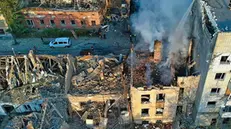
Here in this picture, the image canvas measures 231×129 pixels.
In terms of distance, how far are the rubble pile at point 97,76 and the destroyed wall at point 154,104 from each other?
145 inches

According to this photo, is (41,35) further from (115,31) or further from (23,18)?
(115,31)

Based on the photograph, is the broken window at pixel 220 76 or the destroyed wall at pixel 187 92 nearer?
the broken window at pixel 220 76

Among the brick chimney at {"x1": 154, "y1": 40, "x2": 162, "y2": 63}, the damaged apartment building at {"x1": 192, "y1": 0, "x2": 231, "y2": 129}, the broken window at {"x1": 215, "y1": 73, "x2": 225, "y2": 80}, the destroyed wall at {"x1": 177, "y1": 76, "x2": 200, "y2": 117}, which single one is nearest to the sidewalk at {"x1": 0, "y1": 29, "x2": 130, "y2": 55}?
the brick chimney at {"x1": 154, "y1": 40, "x2": 162, "y2": 63}

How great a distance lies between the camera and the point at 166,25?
140ft

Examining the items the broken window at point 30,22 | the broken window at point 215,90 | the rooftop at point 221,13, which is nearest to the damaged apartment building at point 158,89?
the broken window at point 215,90

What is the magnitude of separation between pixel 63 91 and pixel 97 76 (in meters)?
4.38

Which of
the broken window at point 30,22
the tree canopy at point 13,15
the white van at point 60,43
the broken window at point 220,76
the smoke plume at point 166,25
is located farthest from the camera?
the broken window at point 30,22

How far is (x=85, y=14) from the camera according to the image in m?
43.7

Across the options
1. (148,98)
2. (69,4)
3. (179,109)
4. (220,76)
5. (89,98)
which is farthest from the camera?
(69,4)

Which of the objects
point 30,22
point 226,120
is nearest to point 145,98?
point 226,120

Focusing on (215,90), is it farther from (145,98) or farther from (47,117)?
(47,117)

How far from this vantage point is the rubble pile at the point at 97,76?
33.4 meters

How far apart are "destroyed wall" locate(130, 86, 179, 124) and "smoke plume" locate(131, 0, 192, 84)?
56.3 inches

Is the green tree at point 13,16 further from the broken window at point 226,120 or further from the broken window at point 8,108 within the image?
the broken window at point 226,120
